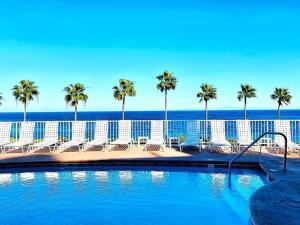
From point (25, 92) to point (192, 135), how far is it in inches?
534

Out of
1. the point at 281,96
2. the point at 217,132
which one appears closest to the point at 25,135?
the point at 217,132

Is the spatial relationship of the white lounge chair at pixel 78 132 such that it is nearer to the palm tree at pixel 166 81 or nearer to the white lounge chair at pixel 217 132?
the white lounge chair at pixel 217 132

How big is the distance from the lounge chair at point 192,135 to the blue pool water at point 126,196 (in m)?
2.10

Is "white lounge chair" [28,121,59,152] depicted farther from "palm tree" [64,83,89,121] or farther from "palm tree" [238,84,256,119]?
"palm tree" [238,84,256,119]

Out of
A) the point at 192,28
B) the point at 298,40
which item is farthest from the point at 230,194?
the point at 298,40

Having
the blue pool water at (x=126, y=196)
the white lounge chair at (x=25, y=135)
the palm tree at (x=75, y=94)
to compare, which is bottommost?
the blue pool water at (x=126, y=196)

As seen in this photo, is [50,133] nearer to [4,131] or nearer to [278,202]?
[4,131]

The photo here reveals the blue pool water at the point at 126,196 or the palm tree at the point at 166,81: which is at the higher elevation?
the palm tree at the point at 166,81

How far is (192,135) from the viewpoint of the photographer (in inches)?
394

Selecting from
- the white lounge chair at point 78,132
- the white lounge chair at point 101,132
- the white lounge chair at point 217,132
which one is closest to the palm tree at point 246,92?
the white lounge chair at point 217,132

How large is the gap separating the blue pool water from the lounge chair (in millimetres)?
2100

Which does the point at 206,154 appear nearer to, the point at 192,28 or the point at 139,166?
the point at 139,166

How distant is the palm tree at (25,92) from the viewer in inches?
757

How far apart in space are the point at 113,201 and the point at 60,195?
118 centimetres
